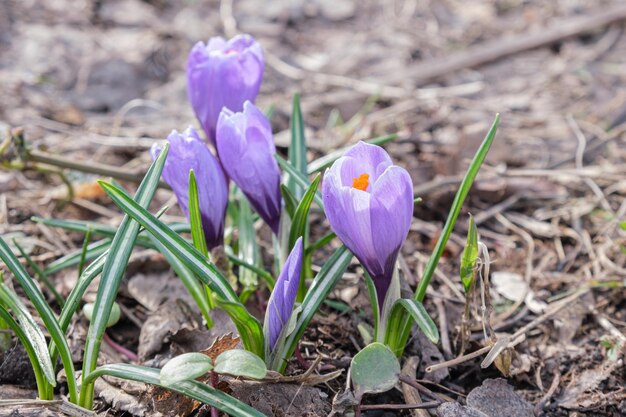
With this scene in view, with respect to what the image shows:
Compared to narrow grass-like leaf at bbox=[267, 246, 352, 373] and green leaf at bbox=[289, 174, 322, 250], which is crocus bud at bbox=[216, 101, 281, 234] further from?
narrow grass-like leaf at bbox=[267, 246, 352, 373]

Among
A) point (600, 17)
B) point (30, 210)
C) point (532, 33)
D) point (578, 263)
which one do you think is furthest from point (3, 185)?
point (600, 17)

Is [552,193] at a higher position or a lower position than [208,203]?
lower

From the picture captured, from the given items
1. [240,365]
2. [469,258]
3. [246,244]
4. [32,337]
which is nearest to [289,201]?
[246,244]

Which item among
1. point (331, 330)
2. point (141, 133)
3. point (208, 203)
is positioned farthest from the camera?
point (141, 133)

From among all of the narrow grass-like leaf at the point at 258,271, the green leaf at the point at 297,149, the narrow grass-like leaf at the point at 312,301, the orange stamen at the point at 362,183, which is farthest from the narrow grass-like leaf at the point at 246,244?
the orange stamen at the point at 362,183

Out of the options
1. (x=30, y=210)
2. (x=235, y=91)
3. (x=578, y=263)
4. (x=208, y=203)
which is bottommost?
(x=578, y=263)

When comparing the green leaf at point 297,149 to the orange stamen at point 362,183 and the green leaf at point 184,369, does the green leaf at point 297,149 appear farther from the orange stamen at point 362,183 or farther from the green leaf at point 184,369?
the green leaf at point 184,369

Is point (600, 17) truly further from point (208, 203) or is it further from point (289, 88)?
point (208, 203)
